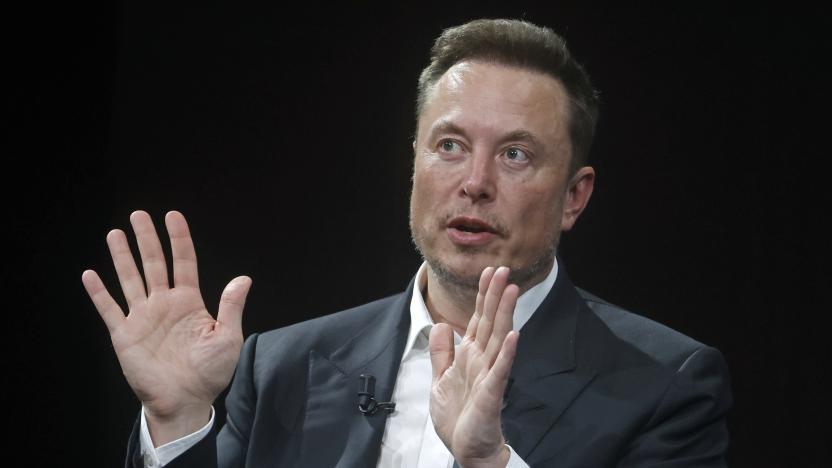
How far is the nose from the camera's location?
2.26m

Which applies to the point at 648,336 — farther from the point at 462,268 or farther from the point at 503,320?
the point at 503,320

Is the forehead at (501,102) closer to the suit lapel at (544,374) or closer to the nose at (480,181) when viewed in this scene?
the nose at (480,181)

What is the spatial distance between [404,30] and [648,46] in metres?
0.62

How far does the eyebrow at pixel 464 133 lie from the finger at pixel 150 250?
24.3 inches

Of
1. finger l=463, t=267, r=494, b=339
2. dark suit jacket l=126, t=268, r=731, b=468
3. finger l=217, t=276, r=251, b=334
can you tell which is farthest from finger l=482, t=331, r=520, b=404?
finger l=217, t=276, r=251, b=334

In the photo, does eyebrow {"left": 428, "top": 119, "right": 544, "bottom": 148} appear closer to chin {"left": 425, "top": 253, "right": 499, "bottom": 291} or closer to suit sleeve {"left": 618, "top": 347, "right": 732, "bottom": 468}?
chin {"left": 425, "top": 253, "right": 499, "bottom": 291}

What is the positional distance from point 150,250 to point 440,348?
0.59 meters

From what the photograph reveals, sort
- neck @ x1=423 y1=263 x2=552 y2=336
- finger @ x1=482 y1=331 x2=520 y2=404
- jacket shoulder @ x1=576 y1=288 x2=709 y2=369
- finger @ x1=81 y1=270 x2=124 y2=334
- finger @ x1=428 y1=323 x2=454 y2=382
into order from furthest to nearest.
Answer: neck @ x1=423 y1=263 x2=552 y2=336, jacket shoulder @ x1=576 y1=288 x2=709 y2=369, finger @ x1=81 y1=270 x2=124 y2=334, finger @ x1=428 y1=323 x2=454 y2=382, finger @ x1=482 y1=331 x2=520 y2=404

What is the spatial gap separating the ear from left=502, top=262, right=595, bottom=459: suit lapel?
14 centimetres

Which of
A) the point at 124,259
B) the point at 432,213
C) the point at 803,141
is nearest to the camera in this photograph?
the point at 124,259

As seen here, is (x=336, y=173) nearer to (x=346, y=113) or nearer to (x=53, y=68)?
(x=346, y=113)

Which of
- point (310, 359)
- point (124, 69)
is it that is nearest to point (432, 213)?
point (310, 359)

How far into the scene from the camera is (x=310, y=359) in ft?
8.01

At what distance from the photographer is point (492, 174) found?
2289 millimetres
